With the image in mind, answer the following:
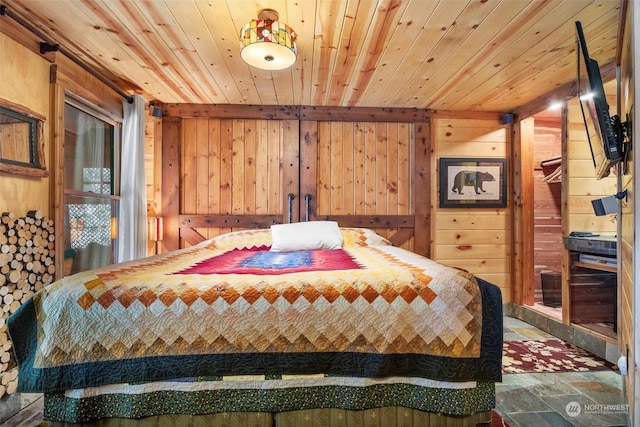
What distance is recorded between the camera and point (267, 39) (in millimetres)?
1766

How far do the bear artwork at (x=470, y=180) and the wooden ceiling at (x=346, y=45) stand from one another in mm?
748

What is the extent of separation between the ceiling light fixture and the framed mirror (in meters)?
1.34

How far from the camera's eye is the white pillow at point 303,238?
2584mm

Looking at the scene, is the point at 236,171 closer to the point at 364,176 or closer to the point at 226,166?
the point at 226,166

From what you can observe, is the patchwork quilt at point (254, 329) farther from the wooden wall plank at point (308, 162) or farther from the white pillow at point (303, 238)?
the wooden wall plank at point (308, 162)

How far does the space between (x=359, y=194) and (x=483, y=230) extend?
4.64ft

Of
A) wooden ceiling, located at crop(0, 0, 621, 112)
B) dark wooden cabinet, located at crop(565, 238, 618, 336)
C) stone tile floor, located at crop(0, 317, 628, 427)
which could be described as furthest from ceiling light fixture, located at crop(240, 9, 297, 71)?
dark wooden cabinet, located at crop(565, 238, 618, 336)

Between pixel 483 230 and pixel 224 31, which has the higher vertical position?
pixel 224 31

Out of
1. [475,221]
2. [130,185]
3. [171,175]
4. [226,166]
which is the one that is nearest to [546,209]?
[475,221]

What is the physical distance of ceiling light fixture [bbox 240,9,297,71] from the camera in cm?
177

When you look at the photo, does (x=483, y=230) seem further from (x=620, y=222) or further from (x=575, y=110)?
(x=620, y=222)

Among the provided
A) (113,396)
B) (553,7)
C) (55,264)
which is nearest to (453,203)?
(553,7)

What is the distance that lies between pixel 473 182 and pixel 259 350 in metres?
3.04

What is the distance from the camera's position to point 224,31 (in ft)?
6.48
